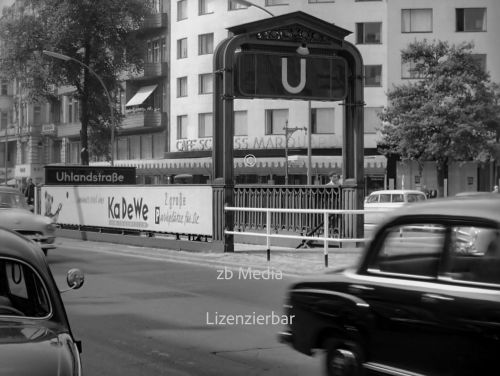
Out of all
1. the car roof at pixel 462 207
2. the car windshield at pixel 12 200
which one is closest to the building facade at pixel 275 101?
the car windshield at pixel 12 200

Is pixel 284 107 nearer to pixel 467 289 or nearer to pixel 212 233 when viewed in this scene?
pixel 212 233

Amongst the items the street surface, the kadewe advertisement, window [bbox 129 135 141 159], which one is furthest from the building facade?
the street surface

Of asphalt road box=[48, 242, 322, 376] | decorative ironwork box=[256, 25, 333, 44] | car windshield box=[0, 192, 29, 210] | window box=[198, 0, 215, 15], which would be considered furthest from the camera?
window box=[198, 0, 215, 15]

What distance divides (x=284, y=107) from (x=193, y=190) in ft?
97.9

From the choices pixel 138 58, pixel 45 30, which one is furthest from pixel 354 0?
pixel 45 30

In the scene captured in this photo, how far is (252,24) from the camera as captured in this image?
16.5 meters

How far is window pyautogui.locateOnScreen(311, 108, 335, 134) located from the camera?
46250 millimetres

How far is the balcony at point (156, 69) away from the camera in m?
52.8

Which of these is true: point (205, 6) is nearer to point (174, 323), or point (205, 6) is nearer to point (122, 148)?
point (122, 148)

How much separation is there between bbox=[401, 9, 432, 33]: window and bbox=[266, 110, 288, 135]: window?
944cm

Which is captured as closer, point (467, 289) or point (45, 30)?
point (467, 289)

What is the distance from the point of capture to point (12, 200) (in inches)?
627

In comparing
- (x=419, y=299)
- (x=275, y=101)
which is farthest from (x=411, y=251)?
(x=275, y=101)

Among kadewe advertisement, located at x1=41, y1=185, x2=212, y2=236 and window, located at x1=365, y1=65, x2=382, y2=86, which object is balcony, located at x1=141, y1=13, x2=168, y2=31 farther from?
kadewe advertisement, located at x1=41, y1=185, x2=212, y2=236
